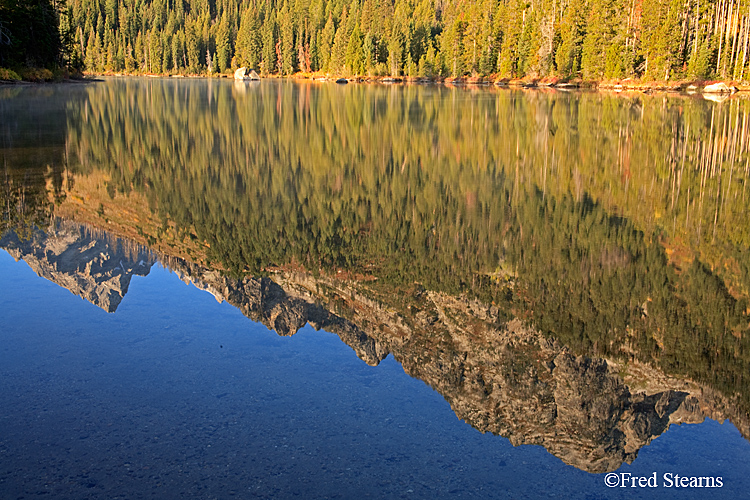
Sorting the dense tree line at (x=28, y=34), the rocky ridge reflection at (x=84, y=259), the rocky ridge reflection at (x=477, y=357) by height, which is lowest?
the rocky ridge reflection at (x=477, y=357)

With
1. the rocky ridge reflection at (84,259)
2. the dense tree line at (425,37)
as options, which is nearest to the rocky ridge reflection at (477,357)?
the rocky ridge reflection at (84,259)

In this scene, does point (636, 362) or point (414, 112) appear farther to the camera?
point (414, 112)

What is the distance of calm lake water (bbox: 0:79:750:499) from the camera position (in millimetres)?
3885

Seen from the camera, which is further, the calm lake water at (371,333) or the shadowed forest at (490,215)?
the shadowed forest at (490,215)

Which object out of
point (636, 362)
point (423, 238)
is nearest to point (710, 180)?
point (423, 238)

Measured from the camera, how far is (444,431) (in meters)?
4.34

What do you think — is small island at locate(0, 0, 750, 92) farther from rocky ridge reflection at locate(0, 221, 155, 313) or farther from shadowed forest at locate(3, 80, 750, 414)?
rocky ridge reflection at locate(0, 221, 155, 313)

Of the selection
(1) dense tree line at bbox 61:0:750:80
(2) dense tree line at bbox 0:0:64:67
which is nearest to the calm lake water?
(2) dense tree line at bbox 0:0:64:67

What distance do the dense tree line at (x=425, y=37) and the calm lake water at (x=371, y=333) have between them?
54.9 metres

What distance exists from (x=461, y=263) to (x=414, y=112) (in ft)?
68.3

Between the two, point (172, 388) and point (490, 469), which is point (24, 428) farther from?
point (490, 469)

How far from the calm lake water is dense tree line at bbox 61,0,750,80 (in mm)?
54922

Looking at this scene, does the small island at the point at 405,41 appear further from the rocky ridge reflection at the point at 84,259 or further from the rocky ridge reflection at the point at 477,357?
the rocky ridge reflection at the point at 477,357

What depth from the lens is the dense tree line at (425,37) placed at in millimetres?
61969
